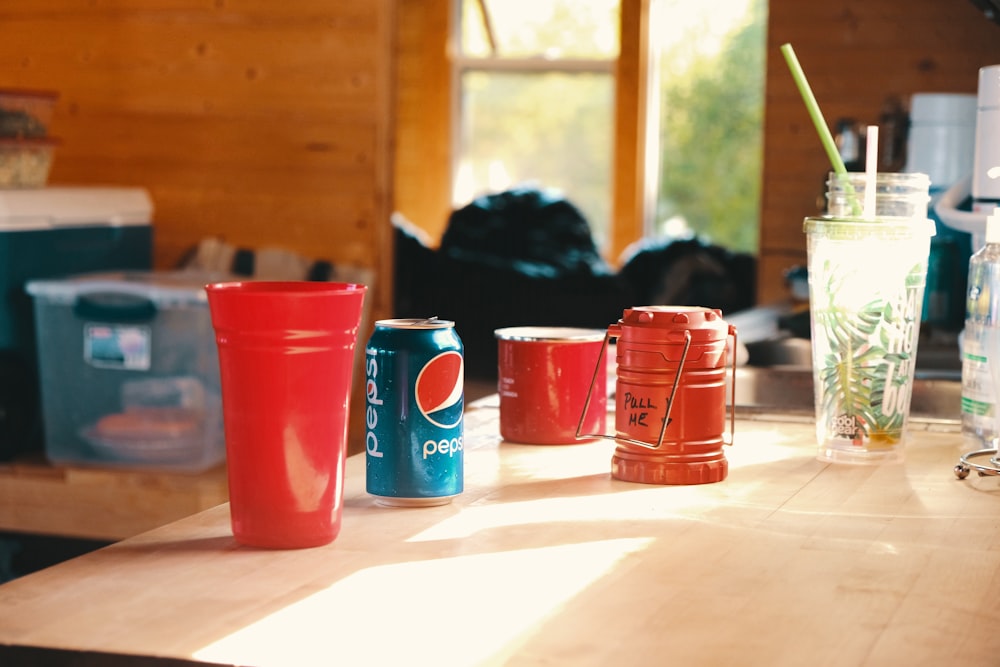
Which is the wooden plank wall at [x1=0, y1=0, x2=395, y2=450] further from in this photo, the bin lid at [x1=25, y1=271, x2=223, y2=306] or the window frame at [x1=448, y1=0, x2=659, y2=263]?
the window frame at [x1=448, y1=0, x2=659, y2=263]

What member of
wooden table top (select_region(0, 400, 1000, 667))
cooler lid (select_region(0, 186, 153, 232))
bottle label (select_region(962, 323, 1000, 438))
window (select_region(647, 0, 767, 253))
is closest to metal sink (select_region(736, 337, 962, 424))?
bottle label (select_region(962, 323, 1000, 438))

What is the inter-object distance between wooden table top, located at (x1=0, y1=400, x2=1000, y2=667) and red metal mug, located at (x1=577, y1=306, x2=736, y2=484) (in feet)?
0.07

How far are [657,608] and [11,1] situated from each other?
145 inches

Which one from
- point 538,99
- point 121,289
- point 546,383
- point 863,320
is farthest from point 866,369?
point 538,99

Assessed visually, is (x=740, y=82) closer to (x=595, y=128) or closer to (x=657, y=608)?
(x=595, y=128)

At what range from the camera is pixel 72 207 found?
10.5 feet

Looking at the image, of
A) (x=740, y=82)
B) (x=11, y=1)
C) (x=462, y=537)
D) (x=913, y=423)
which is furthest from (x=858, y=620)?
(x=740, y=82)

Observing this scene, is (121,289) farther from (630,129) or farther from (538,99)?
(538,99)

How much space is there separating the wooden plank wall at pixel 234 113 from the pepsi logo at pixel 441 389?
2565 millimetres

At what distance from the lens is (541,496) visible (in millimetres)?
1005

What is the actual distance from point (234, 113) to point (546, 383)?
2.66 metres

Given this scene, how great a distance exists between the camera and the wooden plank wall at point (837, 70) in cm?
324

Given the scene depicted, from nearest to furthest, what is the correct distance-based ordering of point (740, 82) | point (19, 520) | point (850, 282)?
point (850, 282), point (19, 520), point (740, 82)

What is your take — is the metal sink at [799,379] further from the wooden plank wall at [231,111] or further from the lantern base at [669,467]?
the wooden plank wall at [231,111]
